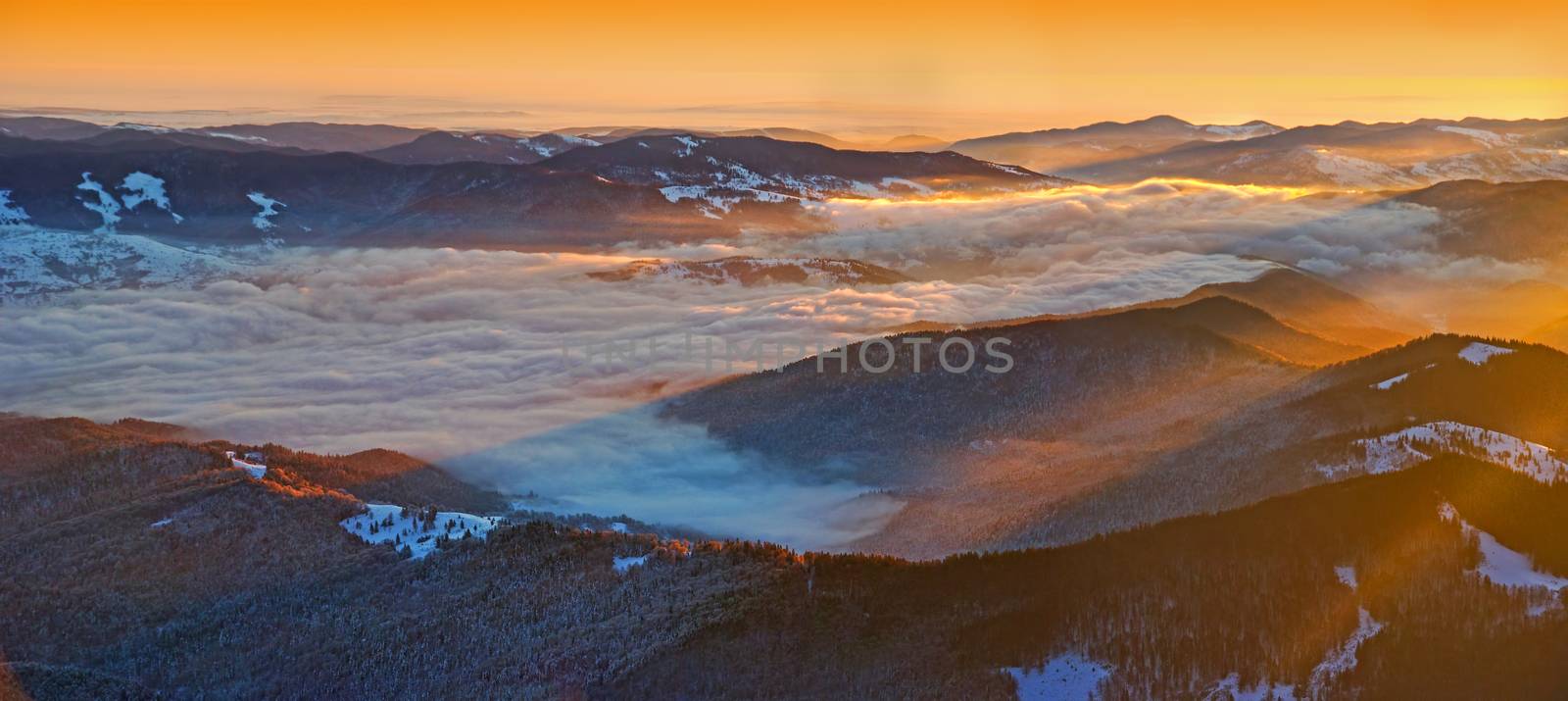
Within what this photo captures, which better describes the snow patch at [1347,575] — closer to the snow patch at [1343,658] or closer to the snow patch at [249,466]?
the snow patch at [1343,658]

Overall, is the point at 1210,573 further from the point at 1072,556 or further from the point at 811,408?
the point at 811,408

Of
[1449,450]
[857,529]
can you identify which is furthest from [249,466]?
[1449,450]

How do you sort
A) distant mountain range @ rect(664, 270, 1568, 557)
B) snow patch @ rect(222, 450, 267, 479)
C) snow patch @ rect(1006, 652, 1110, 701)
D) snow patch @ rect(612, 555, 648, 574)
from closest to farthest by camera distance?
snow patch @ rect(1006, 652, 1110, 701), snow patch @ rect(612, 555, 648, 574), snow patch @ rect(222, 450, 267, 479), distant mountain range @ rect(664, 270, 1568, 557)

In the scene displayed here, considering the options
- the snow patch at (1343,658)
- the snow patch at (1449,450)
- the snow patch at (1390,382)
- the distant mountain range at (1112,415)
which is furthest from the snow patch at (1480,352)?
the snow patch at (1343,658)

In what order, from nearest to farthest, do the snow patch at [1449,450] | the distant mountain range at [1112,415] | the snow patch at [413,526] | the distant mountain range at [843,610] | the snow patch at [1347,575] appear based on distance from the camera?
the distant mountain range at [843,610] < the snow patch at [1347,575] < the snow patch at [1449,450] < the snow patch at [413,526] < the distant mountain range at [1112,415]

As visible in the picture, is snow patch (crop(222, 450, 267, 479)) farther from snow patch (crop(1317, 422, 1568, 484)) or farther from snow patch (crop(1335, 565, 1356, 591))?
snow patch (crop(1317, 422, 1568, 484))

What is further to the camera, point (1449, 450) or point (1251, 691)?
point (1449, 450)

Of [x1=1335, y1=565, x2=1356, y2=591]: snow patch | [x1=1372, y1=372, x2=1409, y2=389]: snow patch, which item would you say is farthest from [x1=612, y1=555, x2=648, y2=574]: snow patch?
[x1=1372, y1=372, x2=1409, y2=389]: snow patch

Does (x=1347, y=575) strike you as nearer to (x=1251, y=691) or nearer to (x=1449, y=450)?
(x=1251, y=691)

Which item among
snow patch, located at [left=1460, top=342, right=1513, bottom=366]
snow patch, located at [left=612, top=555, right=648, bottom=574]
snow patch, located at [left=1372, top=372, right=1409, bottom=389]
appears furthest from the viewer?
snow patch, located at [left=1460, top=342, right=1513, bottom=366]

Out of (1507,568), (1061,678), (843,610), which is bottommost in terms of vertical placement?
(1061,678)

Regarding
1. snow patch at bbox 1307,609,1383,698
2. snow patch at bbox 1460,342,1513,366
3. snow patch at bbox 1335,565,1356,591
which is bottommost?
snow patch at bbox 1307,609,1383,698
